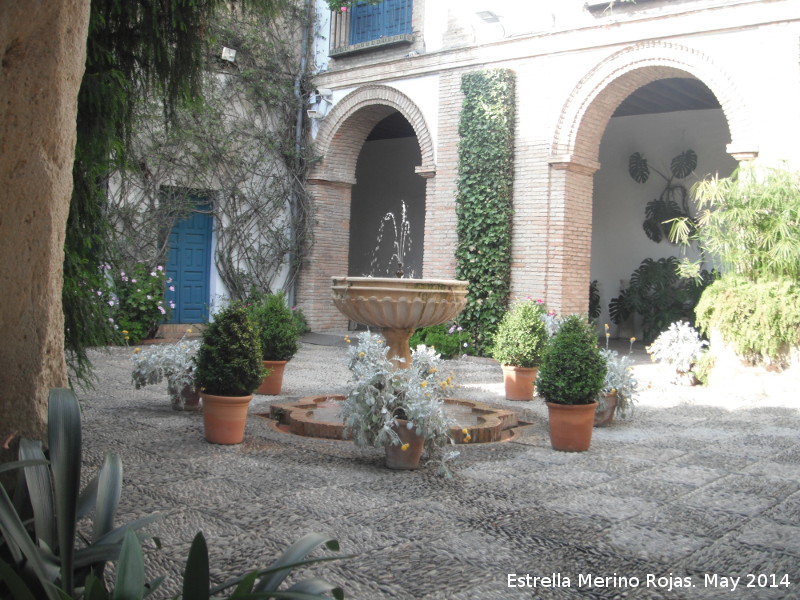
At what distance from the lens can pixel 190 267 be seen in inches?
487

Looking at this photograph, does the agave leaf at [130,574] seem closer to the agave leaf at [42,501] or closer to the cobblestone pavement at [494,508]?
the agave leaf at [42,501]

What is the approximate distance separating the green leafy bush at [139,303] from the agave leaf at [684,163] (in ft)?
28.2

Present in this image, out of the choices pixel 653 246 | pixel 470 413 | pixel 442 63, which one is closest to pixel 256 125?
pixel 442 63

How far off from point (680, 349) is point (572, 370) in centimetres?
389

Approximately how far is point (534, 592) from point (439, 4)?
10448mm

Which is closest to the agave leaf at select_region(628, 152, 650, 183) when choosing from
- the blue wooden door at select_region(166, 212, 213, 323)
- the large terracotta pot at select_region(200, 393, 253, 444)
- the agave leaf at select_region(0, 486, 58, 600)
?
the blue wooden door at select_region(166, 212, 213, 323)

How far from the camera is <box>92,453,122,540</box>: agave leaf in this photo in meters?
2.26

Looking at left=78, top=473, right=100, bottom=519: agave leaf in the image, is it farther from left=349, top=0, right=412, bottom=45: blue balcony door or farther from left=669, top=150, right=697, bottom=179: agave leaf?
left=669, top=150, right=697, bottom=179: agave leaf

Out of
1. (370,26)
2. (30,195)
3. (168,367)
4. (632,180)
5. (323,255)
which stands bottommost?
(168,367)

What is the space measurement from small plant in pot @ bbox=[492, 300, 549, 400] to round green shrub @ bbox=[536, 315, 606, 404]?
2087 mm

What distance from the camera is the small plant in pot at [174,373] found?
19.5 ft

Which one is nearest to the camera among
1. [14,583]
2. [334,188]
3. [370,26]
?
[14,583]

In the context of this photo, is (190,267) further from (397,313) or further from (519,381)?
(397,313)

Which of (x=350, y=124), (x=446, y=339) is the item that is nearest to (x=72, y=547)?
(x=446, y=339)
